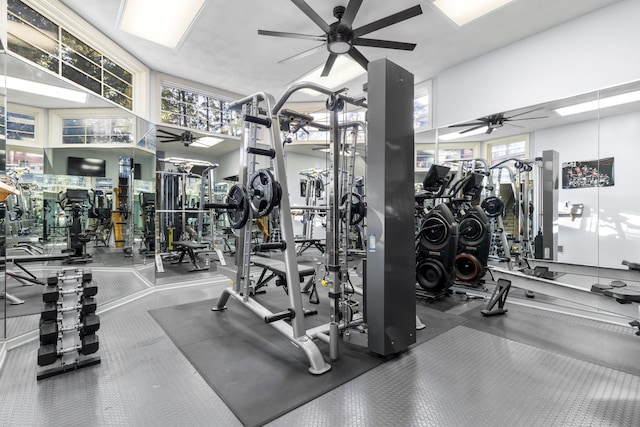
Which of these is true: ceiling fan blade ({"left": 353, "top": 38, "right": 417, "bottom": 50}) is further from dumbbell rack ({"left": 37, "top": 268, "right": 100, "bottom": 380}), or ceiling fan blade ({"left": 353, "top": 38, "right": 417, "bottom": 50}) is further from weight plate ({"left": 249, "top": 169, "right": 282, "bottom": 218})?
dumbbell rack ({"left": 37, "top": 268, "right": 100, "bottom": 380})

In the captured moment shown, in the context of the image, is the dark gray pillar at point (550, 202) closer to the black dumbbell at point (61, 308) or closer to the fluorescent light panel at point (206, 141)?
the black dumbbell at point (61, 308)

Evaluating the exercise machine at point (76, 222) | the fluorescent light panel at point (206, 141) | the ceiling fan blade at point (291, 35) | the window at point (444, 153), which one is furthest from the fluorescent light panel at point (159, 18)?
the window at point (444, 153)

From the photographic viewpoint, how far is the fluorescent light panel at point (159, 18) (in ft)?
15.0

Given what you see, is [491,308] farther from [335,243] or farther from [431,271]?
[335,243]

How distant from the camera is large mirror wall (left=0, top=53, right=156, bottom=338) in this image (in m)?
3.05

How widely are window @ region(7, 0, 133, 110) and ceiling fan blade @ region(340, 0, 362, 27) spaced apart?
4422 mm

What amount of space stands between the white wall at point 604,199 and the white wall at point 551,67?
838mm

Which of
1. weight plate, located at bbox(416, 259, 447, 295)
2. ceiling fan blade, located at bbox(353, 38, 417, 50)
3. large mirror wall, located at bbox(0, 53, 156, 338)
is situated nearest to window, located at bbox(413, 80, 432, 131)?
ceiling fan blade, located at bbox(353, 38, 417, 50)

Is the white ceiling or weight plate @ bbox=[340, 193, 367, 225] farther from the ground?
the white ceiling

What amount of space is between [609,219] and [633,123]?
1155mm

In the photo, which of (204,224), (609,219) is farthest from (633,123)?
(204,224)

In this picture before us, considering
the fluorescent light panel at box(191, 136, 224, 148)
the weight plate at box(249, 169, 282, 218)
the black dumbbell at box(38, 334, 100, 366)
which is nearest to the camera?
the black dumbbell at box(38, 334, 100, 366)

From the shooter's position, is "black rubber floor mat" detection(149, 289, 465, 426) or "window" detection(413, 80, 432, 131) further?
"window" detection(413, 80, 432, 131)

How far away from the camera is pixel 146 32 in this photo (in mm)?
5164
